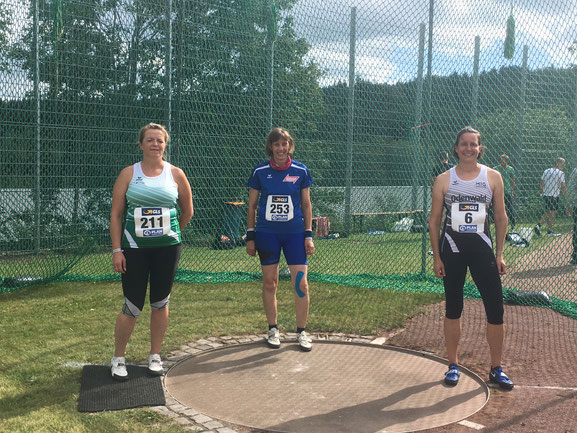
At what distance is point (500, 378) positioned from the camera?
4500 mm

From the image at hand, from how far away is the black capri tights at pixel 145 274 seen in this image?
4387mm


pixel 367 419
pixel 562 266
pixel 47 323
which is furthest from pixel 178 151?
pixel 562 266

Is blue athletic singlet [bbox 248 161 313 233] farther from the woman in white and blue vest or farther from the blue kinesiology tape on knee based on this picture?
the woman in white and blue vest

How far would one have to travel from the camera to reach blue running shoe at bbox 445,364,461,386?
4.53 meters

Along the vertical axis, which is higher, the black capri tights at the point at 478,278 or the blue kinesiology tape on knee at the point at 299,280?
the black capri tights at the point at 478,278

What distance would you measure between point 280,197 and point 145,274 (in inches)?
→ 55.4

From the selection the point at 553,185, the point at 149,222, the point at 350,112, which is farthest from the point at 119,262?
the point at 553,185

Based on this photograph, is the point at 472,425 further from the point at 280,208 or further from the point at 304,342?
the point at 280,208

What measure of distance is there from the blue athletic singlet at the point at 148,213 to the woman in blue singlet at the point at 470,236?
199 centimetres

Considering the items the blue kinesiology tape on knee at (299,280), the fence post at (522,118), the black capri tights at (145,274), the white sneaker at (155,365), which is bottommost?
the white sneaker at (155,365)

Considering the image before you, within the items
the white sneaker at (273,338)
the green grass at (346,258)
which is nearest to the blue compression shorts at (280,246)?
the white sneaker at (273,338)

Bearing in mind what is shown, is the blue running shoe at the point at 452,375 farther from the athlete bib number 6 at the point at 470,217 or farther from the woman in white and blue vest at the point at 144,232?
the woman in white and blue vest at the point at 144,232

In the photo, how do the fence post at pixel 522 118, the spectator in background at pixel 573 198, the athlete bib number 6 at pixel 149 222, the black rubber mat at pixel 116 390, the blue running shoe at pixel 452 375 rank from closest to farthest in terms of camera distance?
1. the black rubber mat at pixel 116 390
2. the athlete bib number 6 at pixel 149 222
3. the blue running shoe at pixel 452 375
4. the fence post at pixel 522 118
5. the spectator in background at pixel 573 198

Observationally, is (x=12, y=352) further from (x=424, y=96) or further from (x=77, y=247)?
(x=424, y=96)
